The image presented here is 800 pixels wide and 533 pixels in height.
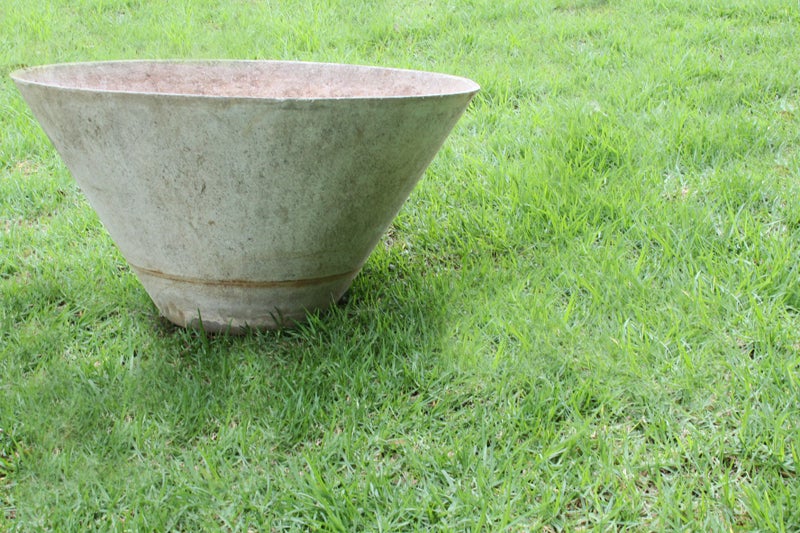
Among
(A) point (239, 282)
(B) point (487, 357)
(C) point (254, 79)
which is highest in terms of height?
(C) point (254, 79)

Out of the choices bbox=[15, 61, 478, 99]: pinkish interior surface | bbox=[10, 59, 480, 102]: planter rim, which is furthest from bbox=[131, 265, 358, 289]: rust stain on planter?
bbox=[15, 61, 478, 99]: pinkish interior surface

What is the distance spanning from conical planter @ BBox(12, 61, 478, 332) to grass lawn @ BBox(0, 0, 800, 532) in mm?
160

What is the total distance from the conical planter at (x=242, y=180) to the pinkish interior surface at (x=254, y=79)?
187 millimetres

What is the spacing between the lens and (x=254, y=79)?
9.16ft

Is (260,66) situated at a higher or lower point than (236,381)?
higher

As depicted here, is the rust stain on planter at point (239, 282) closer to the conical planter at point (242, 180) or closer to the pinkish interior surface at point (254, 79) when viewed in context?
the conical planter at point (242, 180)

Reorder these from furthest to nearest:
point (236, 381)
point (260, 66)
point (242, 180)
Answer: point (260, 66) → point (236, 381) → point (242, 180)

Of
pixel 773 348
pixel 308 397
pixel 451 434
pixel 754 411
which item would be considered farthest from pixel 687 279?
pixel 308 397

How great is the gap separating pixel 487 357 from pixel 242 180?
→ 0.80 meters

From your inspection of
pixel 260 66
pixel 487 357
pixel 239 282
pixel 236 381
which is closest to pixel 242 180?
pixel 239 282

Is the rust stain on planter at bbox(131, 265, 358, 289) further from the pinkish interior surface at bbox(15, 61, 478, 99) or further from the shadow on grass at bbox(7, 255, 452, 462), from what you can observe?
the pinkish interior surface at bbox(15, 61, 478, 99)

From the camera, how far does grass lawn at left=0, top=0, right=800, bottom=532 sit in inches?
63.9

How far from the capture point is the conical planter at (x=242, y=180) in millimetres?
1786

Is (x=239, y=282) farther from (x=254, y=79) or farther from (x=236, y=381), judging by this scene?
(x=254, y=79)
